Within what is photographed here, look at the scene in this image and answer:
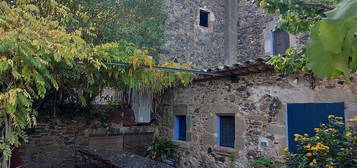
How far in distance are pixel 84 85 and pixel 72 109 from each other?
2324 millimetres

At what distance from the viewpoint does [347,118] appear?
13.6 ft

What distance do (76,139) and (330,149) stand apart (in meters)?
6.39

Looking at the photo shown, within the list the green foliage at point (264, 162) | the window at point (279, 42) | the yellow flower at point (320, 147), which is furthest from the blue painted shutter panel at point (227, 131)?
the window at point (279, 42)

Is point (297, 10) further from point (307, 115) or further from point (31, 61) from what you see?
point (31, 61)

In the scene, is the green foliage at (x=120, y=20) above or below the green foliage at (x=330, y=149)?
above

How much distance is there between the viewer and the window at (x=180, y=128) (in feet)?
25.1

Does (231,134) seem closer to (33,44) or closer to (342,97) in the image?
(342,97)

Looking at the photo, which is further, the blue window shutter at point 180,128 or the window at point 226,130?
the blue window shutter at point 180,128

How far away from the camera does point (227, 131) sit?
624 cm

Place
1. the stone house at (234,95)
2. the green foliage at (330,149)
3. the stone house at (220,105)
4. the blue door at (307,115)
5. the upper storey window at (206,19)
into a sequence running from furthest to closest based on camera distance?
the upper storey window at (206,19)
the stone house at (220,105)
the stone house at (234,95)
the blue door at (307,115)
the green foliage at (330,149)

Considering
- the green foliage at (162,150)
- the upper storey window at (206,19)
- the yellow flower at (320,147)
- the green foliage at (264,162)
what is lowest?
the green foliage at (162,150)

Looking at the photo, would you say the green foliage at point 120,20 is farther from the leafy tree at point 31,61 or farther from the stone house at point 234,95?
the leafy tree at point 31,61

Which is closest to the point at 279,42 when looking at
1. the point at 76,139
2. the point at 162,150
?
the point at 162,150

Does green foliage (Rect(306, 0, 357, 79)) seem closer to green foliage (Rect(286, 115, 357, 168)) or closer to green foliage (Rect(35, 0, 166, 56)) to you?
green foliage (Rect(286, 115, 357, 168))
